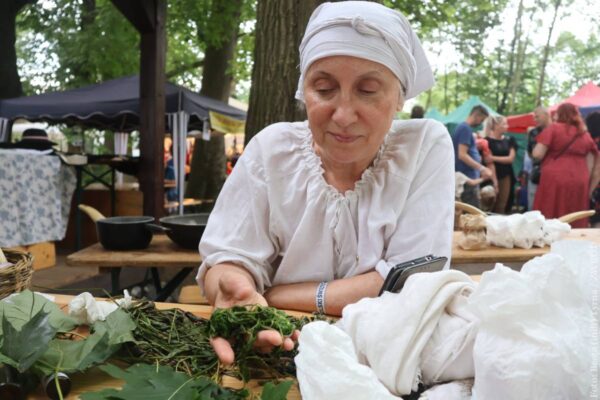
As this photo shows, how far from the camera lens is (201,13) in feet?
28.3

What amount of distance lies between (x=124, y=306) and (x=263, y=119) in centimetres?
230

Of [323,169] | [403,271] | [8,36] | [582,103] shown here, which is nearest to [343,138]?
[323,169]

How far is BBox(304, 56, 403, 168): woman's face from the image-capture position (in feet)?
4.73

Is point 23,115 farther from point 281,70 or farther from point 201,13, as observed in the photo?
point 281,70

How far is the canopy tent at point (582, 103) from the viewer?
1107 centimetres

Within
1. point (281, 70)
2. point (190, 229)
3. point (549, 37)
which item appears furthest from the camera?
point (549, 37)

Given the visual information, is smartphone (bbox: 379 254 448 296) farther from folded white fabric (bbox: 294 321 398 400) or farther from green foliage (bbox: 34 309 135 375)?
green foliage (bbox: 34 309 135 375)

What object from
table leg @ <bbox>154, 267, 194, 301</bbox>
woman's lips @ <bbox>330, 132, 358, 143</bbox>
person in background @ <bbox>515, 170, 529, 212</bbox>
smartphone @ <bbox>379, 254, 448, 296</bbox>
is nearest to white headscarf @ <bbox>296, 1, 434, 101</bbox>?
woman's lips @ <bbox>330, 132, 358, 143</bbox>

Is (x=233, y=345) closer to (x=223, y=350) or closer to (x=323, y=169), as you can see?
Answer: (x=223, y=350)

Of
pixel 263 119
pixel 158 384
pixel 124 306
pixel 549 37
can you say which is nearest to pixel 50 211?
pixel 263 119

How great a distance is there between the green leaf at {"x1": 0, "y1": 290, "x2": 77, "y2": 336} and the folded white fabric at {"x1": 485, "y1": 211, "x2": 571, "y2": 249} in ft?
7.54

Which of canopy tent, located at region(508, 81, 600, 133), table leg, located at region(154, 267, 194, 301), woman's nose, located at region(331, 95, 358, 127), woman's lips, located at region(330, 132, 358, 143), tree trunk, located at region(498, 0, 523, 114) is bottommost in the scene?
table leg, located at region(154, 267, 194, 301)

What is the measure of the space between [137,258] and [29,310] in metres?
1.33

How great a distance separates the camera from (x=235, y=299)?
1351 millimetres
